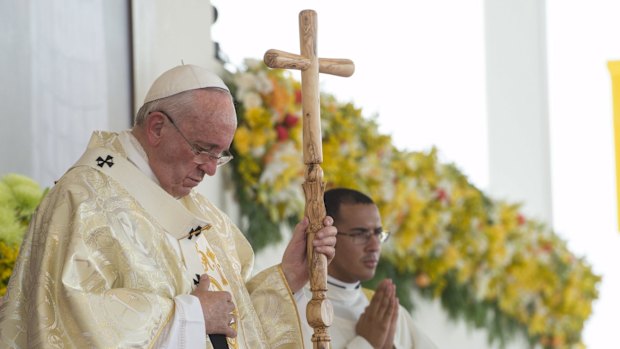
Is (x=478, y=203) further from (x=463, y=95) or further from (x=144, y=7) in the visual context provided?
(x=144, y=7)

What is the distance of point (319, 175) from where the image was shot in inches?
163

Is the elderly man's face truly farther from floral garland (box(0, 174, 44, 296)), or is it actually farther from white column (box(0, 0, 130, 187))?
white column (box(0, 0, 130, 187))

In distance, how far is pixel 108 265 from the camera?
3.86 meters

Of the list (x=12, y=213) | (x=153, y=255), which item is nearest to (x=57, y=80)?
(x=12, y=213)

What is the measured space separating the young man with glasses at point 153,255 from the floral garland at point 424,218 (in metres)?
2.26

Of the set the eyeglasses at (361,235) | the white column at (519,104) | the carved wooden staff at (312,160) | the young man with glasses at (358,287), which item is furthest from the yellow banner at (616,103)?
the carved wooden staff at (312,160)

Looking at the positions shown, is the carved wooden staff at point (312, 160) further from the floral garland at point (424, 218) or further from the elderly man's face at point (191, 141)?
the floral garland at point (424, 218)

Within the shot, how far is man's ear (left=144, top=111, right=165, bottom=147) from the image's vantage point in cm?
418

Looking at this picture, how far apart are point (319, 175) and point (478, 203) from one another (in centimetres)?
496

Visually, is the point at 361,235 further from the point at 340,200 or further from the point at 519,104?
the point at 519,104

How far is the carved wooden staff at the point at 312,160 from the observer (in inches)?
158

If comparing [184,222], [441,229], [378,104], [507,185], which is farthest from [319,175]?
[507,185]

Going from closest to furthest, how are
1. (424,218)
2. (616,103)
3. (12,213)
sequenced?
(12,213) → (424,218) → (616,103)

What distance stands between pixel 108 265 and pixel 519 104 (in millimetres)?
7653
